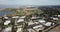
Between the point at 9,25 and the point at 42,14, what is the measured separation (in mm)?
999

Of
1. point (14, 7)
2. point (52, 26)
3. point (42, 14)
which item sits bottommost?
point (52, 26)

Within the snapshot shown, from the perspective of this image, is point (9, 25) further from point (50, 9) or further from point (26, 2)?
point (50, 9)

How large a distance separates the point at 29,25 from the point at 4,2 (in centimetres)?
103

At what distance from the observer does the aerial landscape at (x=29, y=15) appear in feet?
9.59

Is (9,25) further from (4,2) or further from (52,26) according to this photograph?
(52,26)

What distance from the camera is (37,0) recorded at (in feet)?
10.9

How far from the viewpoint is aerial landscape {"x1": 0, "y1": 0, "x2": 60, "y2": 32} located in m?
2.92

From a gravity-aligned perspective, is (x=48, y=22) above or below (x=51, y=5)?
below

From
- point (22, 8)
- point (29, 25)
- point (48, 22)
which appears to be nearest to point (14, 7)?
point (22, 8)

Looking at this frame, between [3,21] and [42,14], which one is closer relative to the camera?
[3,21]

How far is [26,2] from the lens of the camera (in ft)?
10.7

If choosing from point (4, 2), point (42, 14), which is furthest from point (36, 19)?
point (4, 2)

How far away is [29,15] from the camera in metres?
3.18

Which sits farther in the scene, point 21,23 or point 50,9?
point 50,9
